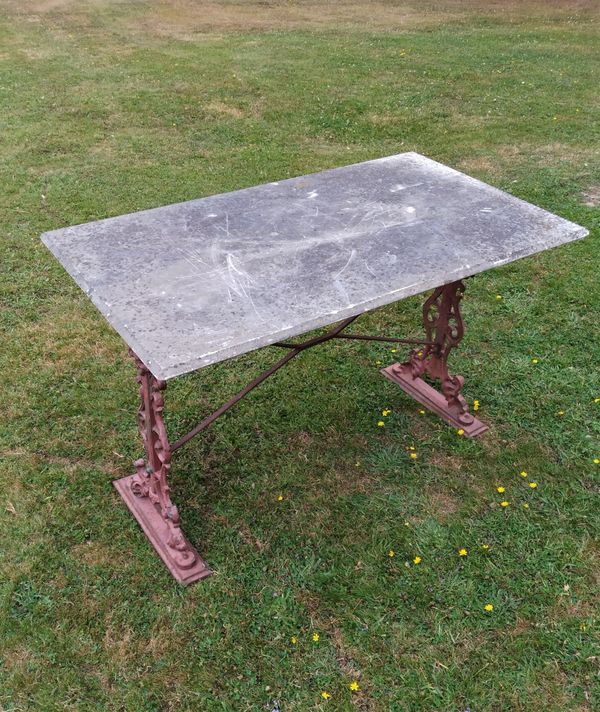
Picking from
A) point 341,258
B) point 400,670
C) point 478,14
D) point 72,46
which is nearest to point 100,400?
point 341,258

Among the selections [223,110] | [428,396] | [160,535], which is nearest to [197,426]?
[160,535]

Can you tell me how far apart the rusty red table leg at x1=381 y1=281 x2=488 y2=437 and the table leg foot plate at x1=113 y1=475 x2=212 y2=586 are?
1.68 m

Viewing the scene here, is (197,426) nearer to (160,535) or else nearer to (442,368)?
(160,535)

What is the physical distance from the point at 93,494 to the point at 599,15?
15926 millimetres

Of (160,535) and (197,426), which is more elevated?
(197,426)

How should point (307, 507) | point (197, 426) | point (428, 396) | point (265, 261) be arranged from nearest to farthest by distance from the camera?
point (265, 261), point (307, 507), point (197, 426), point (428, 396)

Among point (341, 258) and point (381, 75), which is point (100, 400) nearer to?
point (341, 258)

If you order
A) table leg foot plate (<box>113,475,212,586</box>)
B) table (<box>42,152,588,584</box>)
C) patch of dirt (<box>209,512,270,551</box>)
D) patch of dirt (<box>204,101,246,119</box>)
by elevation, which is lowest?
patch of dirt (<box>204,101,246,119</box>)

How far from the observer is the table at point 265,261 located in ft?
8.04

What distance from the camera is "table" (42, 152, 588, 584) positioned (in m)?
2.45

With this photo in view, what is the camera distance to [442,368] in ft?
13.0

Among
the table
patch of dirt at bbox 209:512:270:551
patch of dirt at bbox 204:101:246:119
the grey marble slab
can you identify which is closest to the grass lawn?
patch of dirt at bbox 209:512:270:551

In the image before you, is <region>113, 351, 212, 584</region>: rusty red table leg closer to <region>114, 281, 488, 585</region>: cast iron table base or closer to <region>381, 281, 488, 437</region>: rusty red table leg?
<region>114, 281, 488, 585</region>: cast iron table base

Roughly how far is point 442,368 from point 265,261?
156cm
